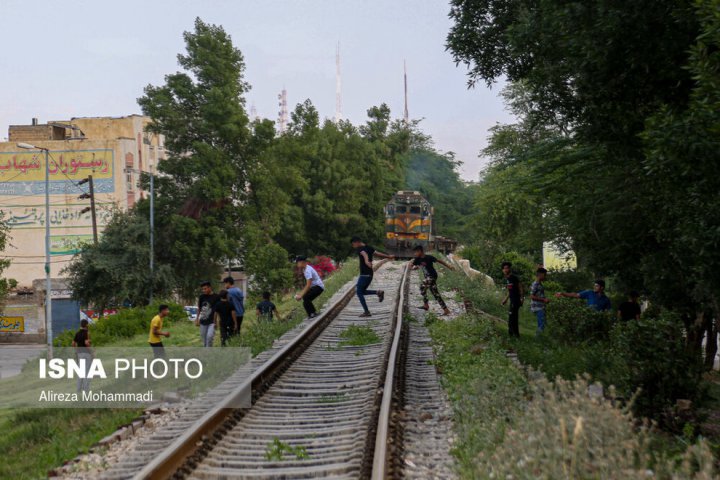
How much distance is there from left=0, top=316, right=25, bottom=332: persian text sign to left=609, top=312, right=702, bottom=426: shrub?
52264 millimetres

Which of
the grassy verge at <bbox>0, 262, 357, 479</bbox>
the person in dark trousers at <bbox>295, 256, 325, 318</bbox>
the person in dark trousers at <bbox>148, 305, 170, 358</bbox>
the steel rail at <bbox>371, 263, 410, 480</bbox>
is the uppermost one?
the person in dark trousers at <bbox>295, 256, 325, 318</bbox>

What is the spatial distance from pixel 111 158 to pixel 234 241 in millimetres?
25985

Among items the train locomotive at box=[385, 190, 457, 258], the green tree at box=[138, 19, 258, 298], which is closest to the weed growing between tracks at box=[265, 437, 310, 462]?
the green tree at box=[138, 19, 258, 298]

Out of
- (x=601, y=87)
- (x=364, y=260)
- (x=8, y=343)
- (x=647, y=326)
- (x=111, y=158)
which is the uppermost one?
(x=111, y=158)

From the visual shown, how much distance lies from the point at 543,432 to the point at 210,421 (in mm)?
3711

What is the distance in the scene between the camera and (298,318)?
18156 mm

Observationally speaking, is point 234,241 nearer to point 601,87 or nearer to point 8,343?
point 8,343

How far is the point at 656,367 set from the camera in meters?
10.0

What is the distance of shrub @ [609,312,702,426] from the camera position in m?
10.0

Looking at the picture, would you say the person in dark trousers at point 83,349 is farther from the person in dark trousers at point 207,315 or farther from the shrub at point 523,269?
the shrub at point 523,269

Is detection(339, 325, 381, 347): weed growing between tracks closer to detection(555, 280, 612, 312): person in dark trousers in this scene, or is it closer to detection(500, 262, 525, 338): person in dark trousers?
detection(500, 262, 525, 338): person in dark trousers

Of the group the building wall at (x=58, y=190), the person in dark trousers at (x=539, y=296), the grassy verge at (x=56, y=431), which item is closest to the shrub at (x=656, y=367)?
the person in dark trousers at (x=539, y=296)

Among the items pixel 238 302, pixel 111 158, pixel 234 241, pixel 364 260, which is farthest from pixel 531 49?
pixel 111 158

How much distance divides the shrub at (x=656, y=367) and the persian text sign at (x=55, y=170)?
58400 millimetres
